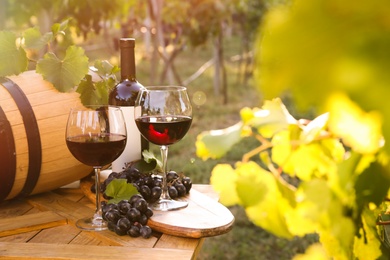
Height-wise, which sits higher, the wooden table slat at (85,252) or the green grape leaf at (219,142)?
the green grape leaf at (219,142)

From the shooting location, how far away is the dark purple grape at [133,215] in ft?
4.75

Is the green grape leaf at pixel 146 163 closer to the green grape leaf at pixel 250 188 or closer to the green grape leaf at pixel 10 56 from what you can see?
the green grape leaf at pixel 10 56

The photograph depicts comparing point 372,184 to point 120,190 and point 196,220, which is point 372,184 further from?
point 120,190

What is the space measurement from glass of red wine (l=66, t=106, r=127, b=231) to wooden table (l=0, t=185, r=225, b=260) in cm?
7

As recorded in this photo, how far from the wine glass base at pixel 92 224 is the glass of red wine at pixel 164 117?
155mm

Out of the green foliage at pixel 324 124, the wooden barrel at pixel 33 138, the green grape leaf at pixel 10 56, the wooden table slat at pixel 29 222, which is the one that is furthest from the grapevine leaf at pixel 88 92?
the green foliage at pixel 324 124


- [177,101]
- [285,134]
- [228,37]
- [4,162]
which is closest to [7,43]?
[4,162]

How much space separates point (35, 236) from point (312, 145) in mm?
1138

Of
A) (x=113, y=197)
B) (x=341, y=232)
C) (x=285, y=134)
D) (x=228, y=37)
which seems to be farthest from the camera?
(x=228, y=37)

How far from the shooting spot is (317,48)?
0.76 feet

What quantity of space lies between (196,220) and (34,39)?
33.0 inches

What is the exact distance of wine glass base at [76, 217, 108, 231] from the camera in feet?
4.83

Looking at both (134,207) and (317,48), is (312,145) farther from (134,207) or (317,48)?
(134,207)

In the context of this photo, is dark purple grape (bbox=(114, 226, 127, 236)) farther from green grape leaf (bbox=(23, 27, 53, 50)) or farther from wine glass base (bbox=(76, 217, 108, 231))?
green grape leaf (bbox=(23, 27, 53, 50))
